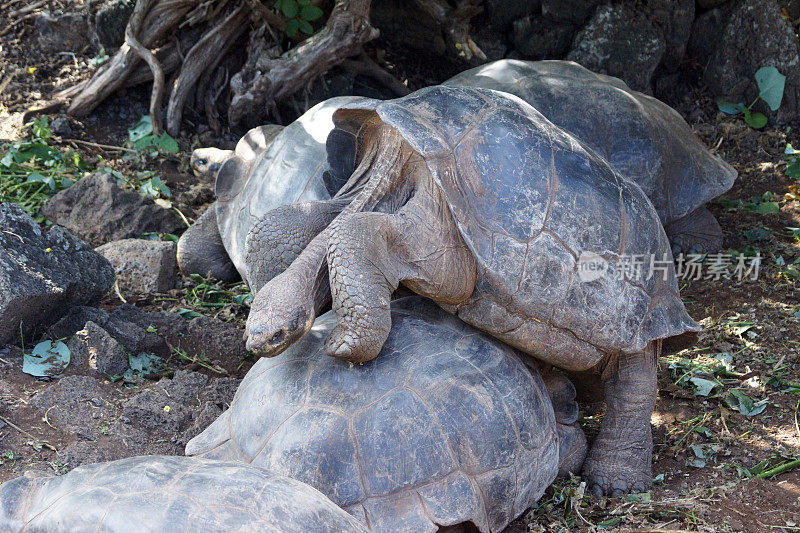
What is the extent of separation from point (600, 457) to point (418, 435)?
104 centimetres

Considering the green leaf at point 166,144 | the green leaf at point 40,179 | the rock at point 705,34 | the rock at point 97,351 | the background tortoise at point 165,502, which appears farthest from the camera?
the rock at point 705,34

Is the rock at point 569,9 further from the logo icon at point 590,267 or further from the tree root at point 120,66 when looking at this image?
the logo icon at point 590,267

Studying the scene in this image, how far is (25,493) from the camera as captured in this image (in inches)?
77.7

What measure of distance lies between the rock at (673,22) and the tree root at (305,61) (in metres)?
2.28

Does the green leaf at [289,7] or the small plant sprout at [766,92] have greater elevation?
the green leaf at [289,7]

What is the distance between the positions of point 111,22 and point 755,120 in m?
5.10

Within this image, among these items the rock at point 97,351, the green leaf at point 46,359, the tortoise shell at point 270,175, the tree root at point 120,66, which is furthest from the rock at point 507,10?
the green leaf at point 46,359

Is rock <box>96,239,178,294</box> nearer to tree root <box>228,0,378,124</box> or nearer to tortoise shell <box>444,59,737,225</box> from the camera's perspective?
tree root <box>228,0,378,124</box>

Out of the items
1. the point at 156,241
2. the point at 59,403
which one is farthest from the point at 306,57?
the point at 59,403

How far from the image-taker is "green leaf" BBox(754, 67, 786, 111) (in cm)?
632

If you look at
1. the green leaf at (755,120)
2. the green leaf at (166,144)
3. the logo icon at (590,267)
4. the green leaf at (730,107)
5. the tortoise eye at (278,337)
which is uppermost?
the tortoise eye at (278,337)

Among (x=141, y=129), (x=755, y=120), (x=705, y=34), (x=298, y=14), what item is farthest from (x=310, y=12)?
(x=755, y=120)

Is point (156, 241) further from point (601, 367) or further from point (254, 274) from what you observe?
point (601, 367)

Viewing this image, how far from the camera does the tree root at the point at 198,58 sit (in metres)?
5.92
